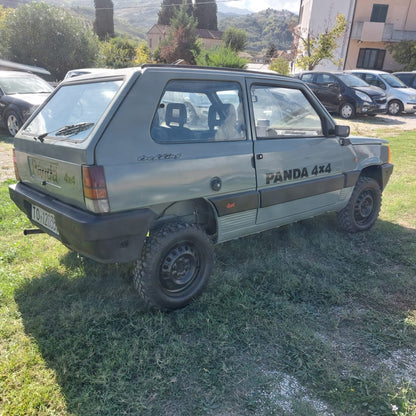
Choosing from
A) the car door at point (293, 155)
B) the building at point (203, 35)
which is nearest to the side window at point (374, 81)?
the car door at point (293, 155)

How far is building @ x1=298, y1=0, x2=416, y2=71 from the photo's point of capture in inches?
1131

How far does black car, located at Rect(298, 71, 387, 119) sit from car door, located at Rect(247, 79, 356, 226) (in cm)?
1028

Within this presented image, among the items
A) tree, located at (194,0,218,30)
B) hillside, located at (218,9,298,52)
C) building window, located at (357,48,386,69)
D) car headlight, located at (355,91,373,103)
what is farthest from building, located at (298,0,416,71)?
hillside, located at (218,9,298,52)

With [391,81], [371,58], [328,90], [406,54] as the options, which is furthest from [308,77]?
[371,58]

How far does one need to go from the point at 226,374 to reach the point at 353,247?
8.07 ft

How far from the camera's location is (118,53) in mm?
37000

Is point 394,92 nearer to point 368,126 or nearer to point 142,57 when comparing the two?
point 368,126

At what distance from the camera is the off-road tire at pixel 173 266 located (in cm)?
259

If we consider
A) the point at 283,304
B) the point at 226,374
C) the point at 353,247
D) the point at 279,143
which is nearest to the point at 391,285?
the point at 353,247

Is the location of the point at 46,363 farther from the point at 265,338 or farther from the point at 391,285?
the point at 391,285

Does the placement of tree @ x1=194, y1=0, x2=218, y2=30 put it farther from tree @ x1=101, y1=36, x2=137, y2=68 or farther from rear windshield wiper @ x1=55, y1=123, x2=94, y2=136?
rear windshield wiper @ x1=55, y1=123, x2=94, y2=136

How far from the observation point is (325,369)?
2.24 metres

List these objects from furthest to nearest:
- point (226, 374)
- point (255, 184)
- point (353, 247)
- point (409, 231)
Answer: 1. point (409, 231)
2. point (353, 247)
3. point (255, 184)
4. point (226, 374)

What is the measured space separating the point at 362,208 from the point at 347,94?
33.2 ft
